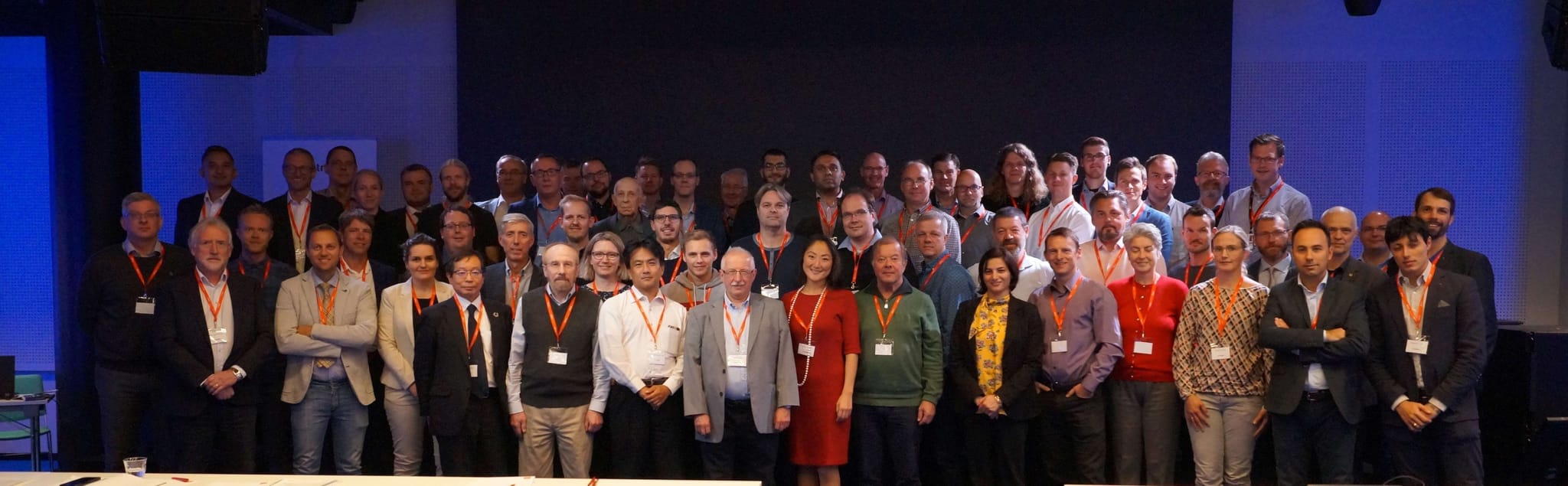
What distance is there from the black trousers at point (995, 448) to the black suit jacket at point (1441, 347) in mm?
1488

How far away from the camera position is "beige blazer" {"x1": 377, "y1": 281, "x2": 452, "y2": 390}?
5219mm

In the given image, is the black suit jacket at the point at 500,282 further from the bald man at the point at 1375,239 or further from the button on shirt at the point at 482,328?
the bald man at the point at 1375,239

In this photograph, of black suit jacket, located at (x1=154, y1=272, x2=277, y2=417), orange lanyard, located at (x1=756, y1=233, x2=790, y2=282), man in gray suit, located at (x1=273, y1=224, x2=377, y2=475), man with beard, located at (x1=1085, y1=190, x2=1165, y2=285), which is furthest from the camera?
orange lanyard, located at (x1=756, y1=233, x2=790, y2=282)

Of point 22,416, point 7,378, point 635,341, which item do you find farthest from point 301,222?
point 635,341

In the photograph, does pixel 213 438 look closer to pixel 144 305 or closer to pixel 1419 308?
pixel 144 305

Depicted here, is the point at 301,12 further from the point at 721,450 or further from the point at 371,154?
the point at 721,450

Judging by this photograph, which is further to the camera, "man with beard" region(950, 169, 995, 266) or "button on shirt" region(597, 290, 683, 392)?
"man with beard" region(950, 169, 995, 266)

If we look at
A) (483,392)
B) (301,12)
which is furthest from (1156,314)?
(301,12)

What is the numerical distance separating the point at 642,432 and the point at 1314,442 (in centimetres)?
284

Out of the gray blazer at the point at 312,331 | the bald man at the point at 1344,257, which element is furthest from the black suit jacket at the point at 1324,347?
the gray blazer at the point at 312,331

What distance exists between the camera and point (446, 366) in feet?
16.4

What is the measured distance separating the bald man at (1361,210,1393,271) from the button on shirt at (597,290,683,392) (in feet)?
10.3

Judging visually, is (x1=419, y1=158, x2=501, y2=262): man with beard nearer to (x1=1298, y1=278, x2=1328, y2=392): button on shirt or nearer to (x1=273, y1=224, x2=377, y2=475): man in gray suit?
(x1=273, y1=224, x2=377, y2=475): man in gray suit

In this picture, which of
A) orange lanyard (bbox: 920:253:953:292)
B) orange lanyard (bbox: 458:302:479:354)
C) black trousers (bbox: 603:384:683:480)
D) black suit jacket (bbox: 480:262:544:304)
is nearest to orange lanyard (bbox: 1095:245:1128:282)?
orange lanyard (bbox: 920:253:953:292)
